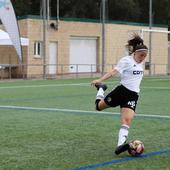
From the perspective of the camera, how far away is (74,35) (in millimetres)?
40125

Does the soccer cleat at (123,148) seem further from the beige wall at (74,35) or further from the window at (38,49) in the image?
the window at (38,49)

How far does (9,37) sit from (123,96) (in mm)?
22627

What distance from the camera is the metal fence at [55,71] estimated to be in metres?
35.1

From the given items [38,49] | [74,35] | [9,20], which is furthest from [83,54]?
[9,20]

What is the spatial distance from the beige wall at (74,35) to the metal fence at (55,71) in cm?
10

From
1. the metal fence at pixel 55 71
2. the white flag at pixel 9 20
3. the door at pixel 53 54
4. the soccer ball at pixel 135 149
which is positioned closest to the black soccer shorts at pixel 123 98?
the soccer ball at pixel 135 149

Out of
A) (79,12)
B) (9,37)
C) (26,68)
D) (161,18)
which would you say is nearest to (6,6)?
(9,37)

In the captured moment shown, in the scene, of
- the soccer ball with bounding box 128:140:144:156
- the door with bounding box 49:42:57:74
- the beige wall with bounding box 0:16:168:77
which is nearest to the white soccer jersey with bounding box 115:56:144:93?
the soccer ball with bounding box 128:140:144:156

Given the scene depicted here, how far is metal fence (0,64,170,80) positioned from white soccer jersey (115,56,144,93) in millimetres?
25684

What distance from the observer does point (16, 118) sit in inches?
446

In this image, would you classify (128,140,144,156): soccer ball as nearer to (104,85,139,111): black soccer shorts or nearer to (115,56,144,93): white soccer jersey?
(104,85,139,111): black soccer shorts

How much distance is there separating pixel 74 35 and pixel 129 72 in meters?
33.0

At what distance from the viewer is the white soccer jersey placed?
24.0ft

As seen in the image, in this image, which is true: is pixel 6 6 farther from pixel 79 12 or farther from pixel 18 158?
pixel 79 12
